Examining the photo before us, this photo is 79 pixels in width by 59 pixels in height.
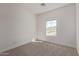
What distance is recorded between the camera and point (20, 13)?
2.76 meters

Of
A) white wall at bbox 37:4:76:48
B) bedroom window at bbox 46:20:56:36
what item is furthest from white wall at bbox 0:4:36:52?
bedroom window at bbox 46:20:56:36

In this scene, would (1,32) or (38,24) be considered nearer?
(1,32)

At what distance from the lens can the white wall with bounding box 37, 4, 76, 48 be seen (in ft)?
8.44

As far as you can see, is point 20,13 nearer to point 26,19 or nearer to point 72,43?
point 26,19

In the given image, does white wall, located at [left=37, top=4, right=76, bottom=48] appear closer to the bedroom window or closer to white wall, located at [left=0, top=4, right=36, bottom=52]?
the bedroom window

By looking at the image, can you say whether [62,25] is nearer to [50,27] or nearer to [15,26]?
[50,27]

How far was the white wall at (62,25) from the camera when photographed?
2572 mm

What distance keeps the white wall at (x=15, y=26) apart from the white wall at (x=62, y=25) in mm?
318

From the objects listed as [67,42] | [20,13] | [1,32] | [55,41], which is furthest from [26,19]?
[67,42]

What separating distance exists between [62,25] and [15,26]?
1.79 metres

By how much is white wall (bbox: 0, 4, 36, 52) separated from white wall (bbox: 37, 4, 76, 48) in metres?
0.32

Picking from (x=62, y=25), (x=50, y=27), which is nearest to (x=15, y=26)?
(x=50, y=27)

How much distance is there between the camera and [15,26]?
267cm

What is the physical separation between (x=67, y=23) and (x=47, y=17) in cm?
85
